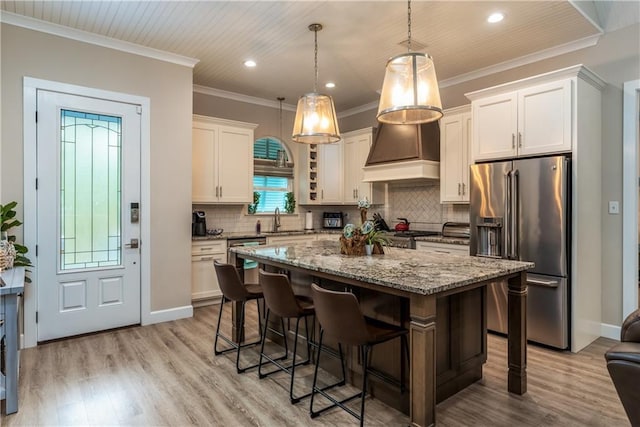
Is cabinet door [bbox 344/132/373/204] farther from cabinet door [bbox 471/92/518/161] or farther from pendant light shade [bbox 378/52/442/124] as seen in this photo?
pendant light shade [bbox 378/52/442/124]

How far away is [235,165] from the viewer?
526 cm

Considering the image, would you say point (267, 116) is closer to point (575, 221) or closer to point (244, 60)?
point (244, 60)

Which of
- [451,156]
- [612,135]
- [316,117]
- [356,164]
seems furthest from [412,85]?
[356,164]

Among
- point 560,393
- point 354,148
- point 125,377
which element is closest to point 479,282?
point 560,393

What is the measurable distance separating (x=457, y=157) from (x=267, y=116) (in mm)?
3087

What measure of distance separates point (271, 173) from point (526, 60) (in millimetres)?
3771

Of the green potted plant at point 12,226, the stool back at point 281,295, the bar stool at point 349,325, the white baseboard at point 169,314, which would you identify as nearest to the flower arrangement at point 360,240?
the stool back at point 281,295

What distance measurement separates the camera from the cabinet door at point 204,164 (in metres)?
4.88

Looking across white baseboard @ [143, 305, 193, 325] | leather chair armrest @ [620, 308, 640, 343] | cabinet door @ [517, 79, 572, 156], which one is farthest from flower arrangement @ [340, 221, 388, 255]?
white baseboard @ [143, 305, 193, 325]

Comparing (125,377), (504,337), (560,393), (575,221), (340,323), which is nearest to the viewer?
(340,323)

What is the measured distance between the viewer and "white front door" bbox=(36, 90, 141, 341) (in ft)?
11.5

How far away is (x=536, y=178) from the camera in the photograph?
3426mm

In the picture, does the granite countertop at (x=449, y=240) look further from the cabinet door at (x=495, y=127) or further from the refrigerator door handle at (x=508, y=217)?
the cabinet door at (x=495, y=127)

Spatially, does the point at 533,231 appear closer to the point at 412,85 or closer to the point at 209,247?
the point at 412,85
